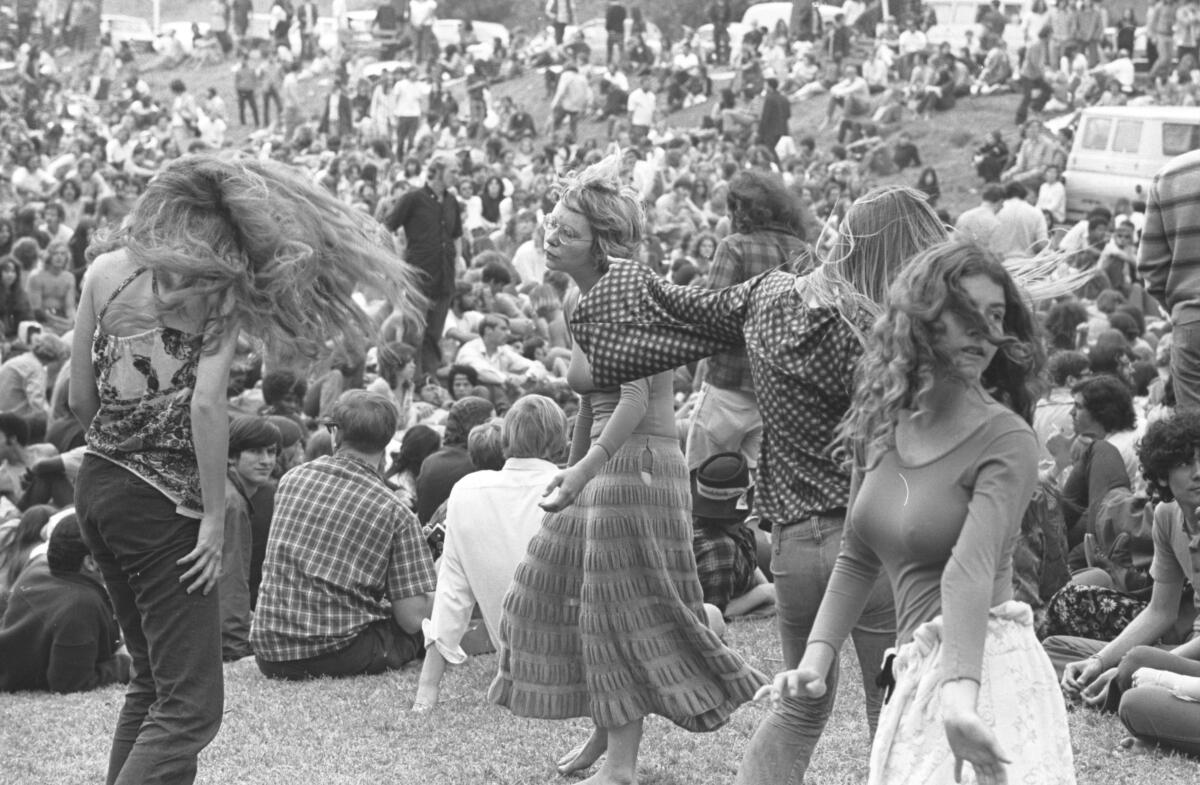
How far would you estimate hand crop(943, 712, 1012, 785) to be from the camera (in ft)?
→ 9.22

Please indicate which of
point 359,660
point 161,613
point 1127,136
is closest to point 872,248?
point 161,613

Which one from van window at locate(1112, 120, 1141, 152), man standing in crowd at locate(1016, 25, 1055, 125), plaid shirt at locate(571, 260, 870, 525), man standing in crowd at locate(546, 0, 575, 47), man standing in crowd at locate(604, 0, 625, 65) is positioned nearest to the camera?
plaid shirt at locate(571, 260, 870, 525)

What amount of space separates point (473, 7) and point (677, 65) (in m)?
17.5

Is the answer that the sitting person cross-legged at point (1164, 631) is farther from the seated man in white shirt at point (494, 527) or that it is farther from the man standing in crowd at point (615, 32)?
the man standing in crowd at point (615, 32)

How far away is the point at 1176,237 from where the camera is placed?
19.6 feet

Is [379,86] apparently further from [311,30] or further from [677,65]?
[311,30]

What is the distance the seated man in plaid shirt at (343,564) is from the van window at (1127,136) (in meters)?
20.8

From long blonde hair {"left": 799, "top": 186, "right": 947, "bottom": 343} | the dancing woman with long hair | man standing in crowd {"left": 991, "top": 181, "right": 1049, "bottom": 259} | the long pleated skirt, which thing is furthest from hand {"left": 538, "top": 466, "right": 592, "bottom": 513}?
man standing in crowd {"left": 991, "top": 181, "right": 1049, "bottom": 259}

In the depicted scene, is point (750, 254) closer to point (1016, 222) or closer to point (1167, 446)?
point (1167, 446)

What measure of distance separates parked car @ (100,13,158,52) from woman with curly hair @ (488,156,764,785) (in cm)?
5148

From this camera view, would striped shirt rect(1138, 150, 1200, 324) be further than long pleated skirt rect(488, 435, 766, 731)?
Yes

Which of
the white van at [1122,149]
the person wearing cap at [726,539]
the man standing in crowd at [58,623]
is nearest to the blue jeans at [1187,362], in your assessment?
the person wearing cap at [726,539]

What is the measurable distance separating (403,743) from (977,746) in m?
3.28

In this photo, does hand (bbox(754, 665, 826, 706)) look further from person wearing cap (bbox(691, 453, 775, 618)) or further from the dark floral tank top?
person wearing cap (bbox(691, 453, 775, 618))
